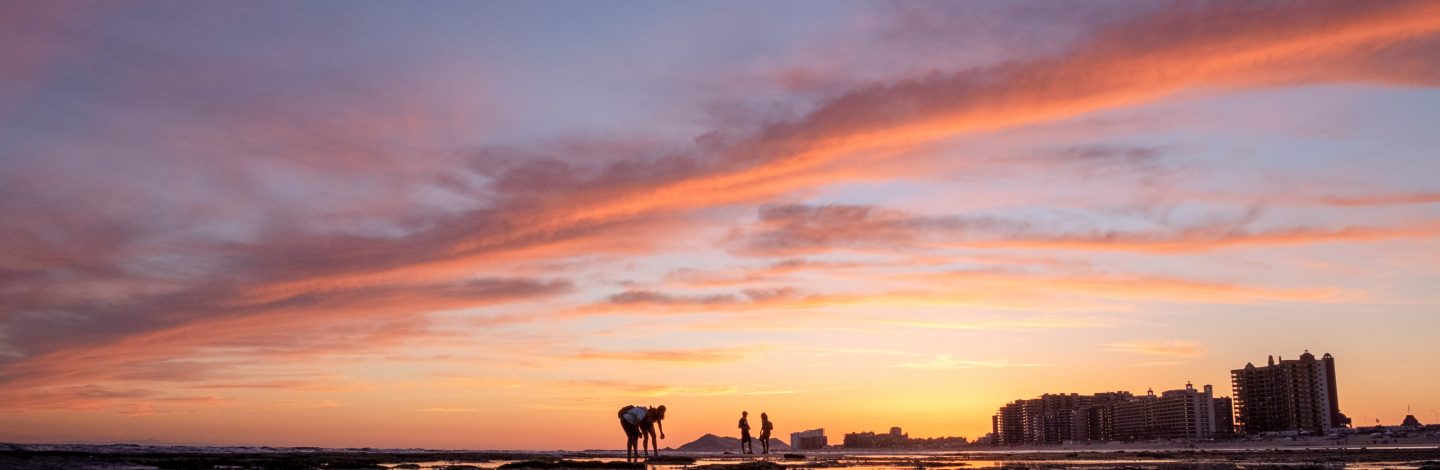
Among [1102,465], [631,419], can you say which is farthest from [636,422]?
[1102,465]

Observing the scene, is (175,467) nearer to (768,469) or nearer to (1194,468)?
(768,469)

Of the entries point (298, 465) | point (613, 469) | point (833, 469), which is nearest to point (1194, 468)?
point (833, 469)

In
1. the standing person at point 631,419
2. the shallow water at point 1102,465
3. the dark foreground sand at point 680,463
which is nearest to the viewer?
the dark foreground sand at point 680,463

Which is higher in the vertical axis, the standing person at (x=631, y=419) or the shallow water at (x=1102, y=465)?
the standing person at (x=631, y=419)

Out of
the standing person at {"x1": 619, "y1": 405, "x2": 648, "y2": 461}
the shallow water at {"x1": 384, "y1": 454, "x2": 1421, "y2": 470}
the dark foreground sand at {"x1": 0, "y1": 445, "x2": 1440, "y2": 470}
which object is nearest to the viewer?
the dark foreground sand at {"x1": 0, "y1": 445, "x2": 1440, "y2": 470}

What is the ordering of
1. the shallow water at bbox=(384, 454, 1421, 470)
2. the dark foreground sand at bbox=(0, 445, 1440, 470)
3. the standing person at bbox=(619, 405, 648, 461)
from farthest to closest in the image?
the standing person at bbox=(619, 405, 648, 461)
the shallow water at bbox=(384, 454, 1421, 470)
the dark foreground sand at bbox=(0, 445, 1440, 470)

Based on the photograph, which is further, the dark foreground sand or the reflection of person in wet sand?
the reflection of person in wet sand

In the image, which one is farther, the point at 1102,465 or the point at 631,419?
the point at 631,419

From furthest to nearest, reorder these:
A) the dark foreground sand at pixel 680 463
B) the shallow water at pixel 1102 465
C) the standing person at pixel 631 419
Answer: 1. the standing person at pixel 631 419
2. the shallow water at pixel 1102 465
3. the dark foreground sand at pixel 680 463

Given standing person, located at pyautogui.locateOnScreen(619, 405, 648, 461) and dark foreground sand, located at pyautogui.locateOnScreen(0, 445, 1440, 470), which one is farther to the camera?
standing person, located at pyautogui.locateOnScreen(619, 405, 648, 461)

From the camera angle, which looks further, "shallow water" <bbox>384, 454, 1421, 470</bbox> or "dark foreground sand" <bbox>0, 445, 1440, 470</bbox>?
"shallow water" <bbox>384, 454, 1421, 470</bbox>

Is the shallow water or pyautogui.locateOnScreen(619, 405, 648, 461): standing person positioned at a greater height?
pyautogui.locateOnScreen(619, 405, 648, 461): standing person

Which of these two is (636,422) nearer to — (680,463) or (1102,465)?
(680,463)

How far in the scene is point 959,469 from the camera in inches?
1751
